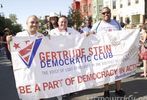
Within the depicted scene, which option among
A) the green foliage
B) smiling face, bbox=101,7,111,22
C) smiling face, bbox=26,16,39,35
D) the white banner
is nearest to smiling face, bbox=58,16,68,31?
the white banner

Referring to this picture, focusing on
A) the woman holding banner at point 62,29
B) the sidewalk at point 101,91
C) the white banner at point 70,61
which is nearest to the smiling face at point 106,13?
the white banner at point 70,61

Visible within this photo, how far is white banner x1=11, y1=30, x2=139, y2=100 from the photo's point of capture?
7123 millimetres

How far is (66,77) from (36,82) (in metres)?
0.74

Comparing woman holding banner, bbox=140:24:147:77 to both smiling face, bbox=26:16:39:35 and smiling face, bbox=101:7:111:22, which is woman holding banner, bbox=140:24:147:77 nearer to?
smiling face, bbox=101:7:111:22

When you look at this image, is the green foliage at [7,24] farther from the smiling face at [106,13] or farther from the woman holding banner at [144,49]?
the smiling face at [106,13]

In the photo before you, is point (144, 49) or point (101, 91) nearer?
point (101, 91)

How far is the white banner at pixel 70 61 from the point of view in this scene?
7123 millimetres

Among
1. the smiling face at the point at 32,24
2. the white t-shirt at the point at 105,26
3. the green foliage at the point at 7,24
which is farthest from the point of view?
the green foliage at the point at 7,24

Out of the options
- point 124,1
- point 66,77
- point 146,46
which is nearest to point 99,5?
point 124,1

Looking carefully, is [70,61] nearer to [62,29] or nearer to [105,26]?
[62,29]

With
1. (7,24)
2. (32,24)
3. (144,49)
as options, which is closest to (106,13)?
(32,24)

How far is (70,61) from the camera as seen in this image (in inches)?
311

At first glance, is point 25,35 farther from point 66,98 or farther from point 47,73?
point 66,98

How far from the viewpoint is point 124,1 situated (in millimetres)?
62125
